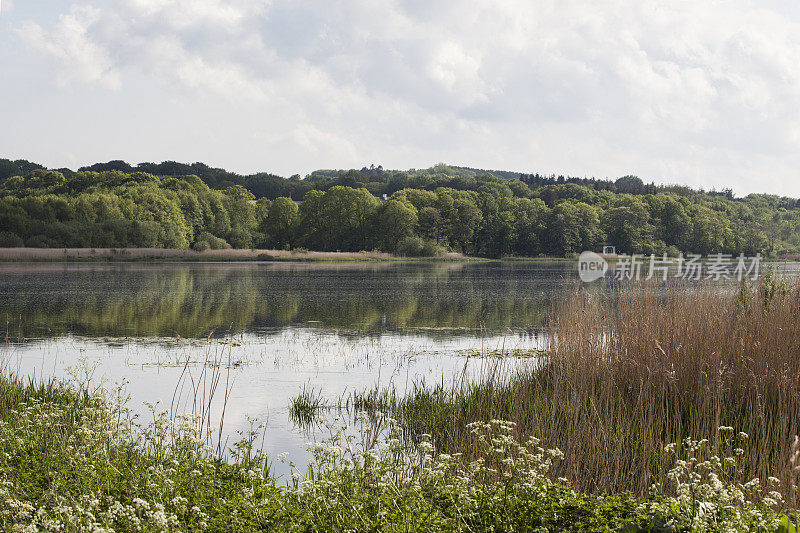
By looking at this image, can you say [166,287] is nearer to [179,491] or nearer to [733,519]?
[179,491]

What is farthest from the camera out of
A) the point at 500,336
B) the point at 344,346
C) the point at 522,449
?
the point at 500,336

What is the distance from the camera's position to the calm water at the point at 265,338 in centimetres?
1021

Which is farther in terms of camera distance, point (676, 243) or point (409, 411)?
point (676, 243)

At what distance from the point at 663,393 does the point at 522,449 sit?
11.3ft

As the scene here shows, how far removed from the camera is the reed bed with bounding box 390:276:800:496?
5977 millimetres

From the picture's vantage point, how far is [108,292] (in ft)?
93.3

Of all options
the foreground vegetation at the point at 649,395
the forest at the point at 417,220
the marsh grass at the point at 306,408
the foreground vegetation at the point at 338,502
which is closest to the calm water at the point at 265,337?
the marsh grass at the point at 306,408

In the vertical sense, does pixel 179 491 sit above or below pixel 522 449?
below

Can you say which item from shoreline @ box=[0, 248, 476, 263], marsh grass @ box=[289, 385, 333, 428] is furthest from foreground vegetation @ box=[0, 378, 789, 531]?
shoreline @ box=[0, 248, 476, 263]

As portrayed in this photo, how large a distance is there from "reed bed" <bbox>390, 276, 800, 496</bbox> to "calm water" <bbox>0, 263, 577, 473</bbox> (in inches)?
35.0

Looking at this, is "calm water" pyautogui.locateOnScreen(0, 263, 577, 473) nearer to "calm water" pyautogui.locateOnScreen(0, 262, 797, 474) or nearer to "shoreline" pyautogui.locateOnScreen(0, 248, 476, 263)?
"calm water" pyautogui.locateOnScreen(0, 262, 797, 474)

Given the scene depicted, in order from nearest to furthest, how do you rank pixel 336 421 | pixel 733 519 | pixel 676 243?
1. pixel 733 519
2. pixel 336 421
3. pixel 676 243

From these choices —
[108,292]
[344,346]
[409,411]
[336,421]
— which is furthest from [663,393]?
[108,292]

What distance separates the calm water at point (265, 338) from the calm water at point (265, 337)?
0.03 meters
